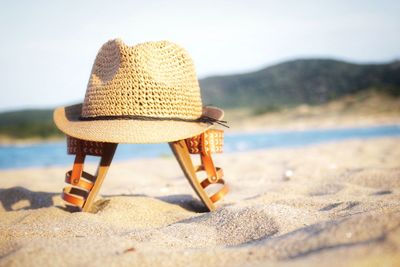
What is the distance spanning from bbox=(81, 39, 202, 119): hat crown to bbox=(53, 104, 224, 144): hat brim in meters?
0.07

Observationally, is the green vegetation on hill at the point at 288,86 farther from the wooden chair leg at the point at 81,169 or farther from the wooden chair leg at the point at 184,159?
the wooden chair leg at the point at 184,159

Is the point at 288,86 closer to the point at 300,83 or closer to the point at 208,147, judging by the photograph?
the point at 300,83

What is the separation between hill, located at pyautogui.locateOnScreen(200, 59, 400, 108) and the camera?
53.4 meters

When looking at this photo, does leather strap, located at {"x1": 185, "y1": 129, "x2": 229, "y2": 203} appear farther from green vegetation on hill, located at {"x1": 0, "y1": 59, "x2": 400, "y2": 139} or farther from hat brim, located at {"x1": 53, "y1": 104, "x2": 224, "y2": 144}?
green vegetation on hill, located at {"x1": 0, "y1": 59, "x2": 400, "y2": 139}

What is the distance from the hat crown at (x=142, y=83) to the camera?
2.64 metres

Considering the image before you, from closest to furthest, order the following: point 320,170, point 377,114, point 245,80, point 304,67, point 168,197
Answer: point 168,197
point 320,170
point 377,114
point 304,67
point 245,80

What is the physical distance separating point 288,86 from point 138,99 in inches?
2348

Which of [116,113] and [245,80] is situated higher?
[116,113]

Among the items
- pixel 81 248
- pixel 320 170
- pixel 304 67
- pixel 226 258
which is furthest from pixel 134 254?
pixel 304 67

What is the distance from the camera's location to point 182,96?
279 centimetres

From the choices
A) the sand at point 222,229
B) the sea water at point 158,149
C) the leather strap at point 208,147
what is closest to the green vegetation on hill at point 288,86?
the sea water at point 158,149

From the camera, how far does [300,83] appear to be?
5884cm

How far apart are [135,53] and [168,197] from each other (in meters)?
1.52

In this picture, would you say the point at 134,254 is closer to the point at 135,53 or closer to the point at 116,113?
the point at 116,113
